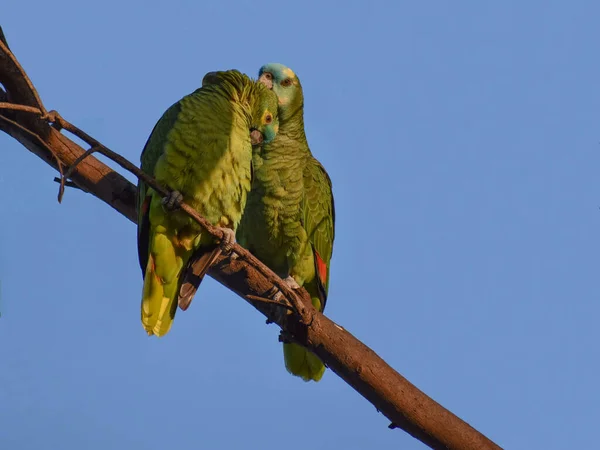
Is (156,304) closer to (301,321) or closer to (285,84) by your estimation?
(301,321)

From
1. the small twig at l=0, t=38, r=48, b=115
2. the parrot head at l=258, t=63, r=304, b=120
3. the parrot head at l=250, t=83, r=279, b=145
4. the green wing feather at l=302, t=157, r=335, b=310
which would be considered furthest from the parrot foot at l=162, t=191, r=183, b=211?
the parrot head at l=258, t=63, r=304, b=120

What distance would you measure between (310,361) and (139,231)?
1454 mm

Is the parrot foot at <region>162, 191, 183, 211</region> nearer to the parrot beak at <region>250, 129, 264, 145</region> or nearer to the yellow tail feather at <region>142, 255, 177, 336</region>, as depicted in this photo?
the yellow tail feather at <region>142, 255, 177, 336</region>

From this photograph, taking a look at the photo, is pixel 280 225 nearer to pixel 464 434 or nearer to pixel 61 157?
pixel 61 157

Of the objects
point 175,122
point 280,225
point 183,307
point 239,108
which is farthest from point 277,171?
point 183,307

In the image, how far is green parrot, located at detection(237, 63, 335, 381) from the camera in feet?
13.2

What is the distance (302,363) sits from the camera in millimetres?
4039

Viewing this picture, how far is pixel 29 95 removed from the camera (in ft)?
8.53

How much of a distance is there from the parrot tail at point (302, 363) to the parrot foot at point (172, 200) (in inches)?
57.2

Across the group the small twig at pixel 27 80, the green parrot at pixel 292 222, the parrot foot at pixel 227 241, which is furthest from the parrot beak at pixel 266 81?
the small twig at pixel 27 80

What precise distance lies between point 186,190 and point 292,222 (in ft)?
3.45

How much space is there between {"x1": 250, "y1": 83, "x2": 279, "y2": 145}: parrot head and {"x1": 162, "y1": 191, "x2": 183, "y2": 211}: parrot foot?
927 mm

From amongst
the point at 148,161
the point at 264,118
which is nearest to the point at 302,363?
the point at 264,118

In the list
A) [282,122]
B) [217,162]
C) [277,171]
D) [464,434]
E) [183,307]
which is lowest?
[183,307]
